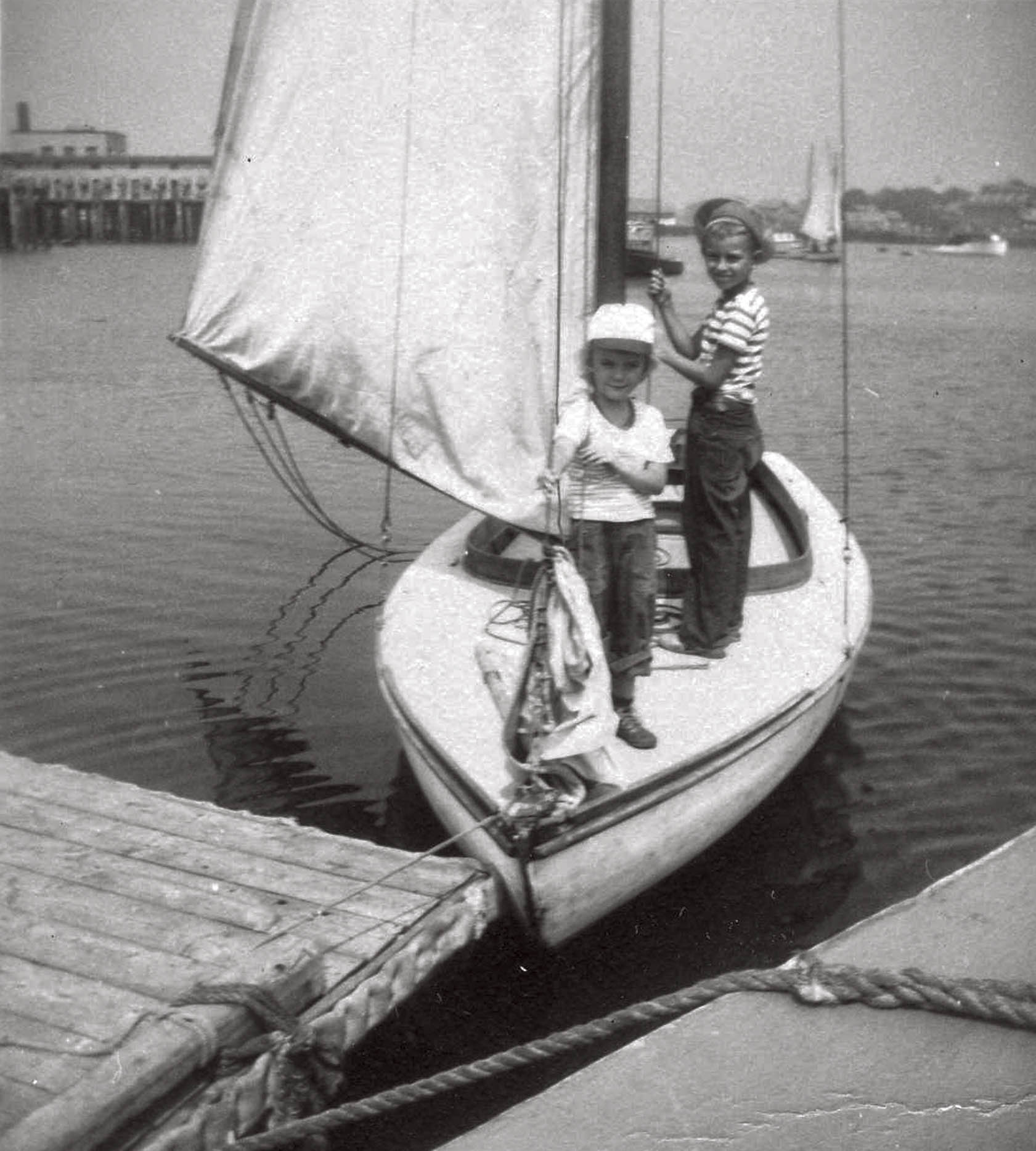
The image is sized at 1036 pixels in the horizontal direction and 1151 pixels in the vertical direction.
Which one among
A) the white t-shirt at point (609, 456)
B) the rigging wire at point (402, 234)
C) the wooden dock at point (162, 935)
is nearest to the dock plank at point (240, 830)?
the wooden dock at point (162, 935)

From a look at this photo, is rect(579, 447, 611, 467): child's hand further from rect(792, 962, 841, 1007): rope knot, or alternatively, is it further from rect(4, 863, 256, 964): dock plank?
rect(792, 962, 841, 1007): rope knot

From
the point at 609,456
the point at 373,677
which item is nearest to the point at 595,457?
the point at 609,456

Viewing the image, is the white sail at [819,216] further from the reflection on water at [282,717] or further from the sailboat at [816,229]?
the reflection on water at [282,717]

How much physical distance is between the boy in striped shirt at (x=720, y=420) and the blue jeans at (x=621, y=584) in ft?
2.84

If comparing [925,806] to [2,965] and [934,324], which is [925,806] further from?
[934,324]

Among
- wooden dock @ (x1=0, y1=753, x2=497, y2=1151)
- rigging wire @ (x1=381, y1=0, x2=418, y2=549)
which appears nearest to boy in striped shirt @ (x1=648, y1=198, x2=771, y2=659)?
rigging wire @ (x1=381, y1=0, x2=418, y2=549)

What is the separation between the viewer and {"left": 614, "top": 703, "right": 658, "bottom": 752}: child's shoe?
5.60m

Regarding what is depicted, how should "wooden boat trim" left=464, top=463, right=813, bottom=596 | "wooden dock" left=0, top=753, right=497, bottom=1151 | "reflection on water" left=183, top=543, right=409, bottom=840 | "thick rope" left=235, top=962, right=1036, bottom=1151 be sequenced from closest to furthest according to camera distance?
1. "thick rope" left=235, top=962, right=1036, bottom=1151
2. "wooden dock" left=0, top=753, right=497, bottom=1151
3. "wooden boat trim" left=464, top=463, right=813, bottom=596
4. "reflection on water" left=183, top=543, right=409, bottom=840

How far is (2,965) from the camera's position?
4.02m

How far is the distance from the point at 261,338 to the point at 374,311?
3.15 feet

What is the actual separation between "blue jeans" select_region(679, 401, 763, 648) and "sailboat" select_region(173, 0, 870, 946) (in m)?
0.25

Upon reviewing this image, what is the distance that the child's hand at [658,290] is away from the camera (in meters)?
5.92

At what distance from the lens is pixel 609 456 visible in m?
5.47

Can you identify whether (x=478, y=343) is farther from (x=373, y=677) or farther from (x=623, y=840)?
(x=623, y=840)
